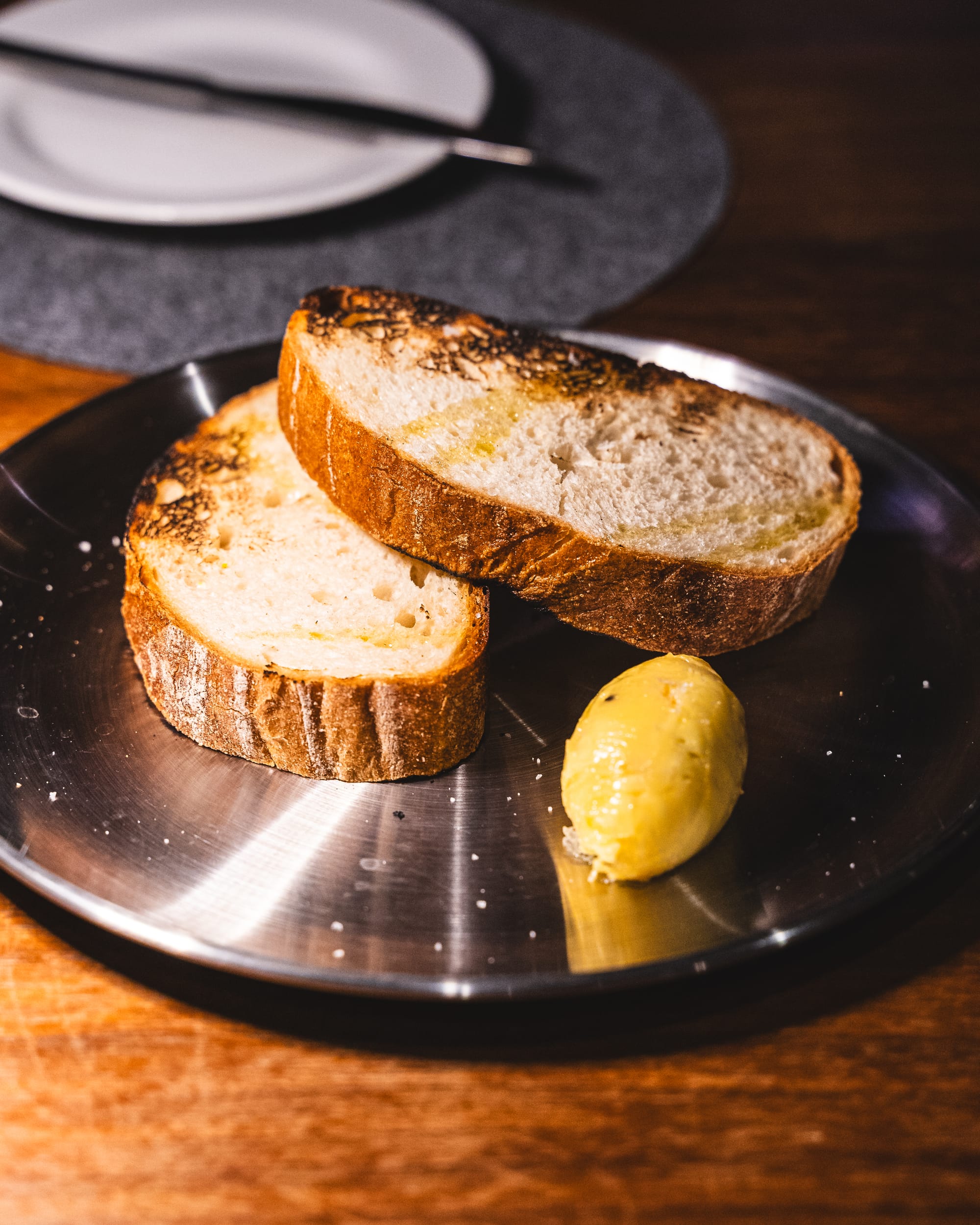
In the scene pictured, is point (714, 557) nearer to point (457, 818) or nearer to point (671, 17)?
point (457, 818)

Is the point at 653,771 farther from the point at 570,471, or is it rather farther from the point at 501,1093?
the point at 570,471

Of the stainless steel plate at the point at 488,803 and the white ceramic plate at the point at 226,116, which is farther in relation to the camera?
the white ceramic plate at the point at 226,116

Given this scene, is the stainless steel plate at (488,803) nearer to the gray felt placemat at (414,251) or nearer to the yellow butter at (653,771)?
the yellow butter at (653,771)

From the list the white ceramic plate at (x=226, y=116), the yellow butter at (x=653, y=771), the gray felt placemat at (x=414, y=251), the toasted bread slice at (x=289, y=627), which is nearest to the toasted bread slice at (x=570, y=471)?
the toasted bread slice at (x=289, y=627)

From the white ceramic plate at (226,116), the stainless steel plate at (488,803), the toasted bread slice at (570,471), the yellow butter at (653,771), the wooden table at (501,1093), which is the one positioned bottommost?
the wooden table at (501,1093)

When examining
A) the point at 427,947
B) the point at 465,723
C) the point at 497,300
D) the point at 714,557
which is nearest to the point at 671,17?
the point at 497,300

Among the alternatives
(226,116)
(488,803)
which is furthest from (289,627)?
(226,116)
